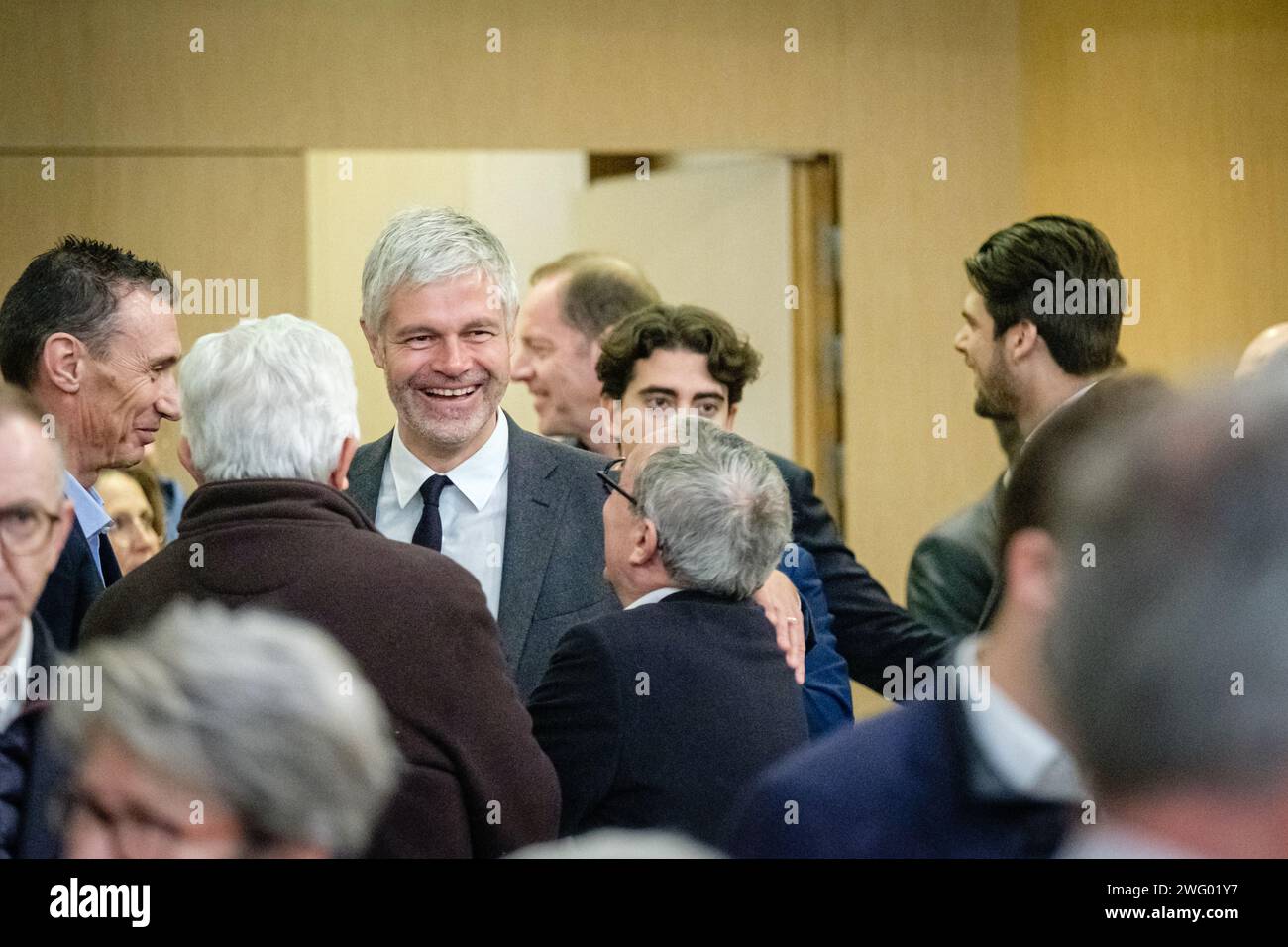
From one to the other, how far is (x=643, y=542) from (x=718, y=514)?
0.11 m

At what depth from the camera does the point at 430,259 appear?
2564mm

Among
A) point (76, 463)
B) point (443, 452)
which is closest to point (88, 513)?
point (76, 463)

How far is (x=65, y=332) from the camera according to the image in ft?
8.42

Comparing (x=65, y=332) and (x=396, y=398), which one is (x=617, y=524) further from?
(x=65, y=332)

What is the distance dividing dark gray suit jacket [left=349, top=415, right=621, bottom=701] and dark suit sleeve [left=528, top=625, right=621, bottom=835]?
1.15ft

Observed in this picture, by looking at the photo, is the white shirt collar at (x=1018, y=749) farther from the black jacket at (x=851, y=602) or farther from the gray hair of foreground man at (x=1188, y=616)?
the black jacket at (x=851, y=602)

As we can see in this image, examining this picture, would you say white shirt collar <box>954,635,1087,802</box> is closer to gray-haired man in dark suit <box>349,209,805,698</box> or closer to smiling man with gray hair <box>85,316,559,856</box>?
smiling man with gray hair <box>85,316,559,856</box>

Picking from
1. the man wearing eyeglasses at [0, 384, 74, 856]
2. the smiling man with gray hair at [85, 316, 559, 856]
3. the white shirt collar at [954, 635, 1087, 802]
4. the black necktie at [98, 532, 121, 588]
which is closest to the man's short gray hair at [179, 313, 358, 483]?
the smiling man with gray hair at [85, 316, 559, 856]

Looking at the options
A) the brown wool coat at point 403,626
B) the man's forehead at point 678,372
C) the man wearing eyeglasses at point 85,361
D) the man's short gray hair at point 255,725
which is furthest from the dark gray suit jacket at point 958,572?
the man's short gray hair at point 255,725

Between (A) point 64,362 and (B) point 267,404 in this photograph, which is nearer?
(B) point 267,404

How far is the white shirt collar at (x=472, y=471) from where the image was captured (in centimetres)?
259

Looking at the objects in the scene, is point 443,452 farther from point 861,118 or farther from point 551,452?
point 861,118

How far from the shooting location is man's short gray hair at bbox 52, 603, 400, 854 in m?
1.21

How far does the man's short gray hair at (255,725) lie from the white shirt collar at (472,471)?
4.23ft
